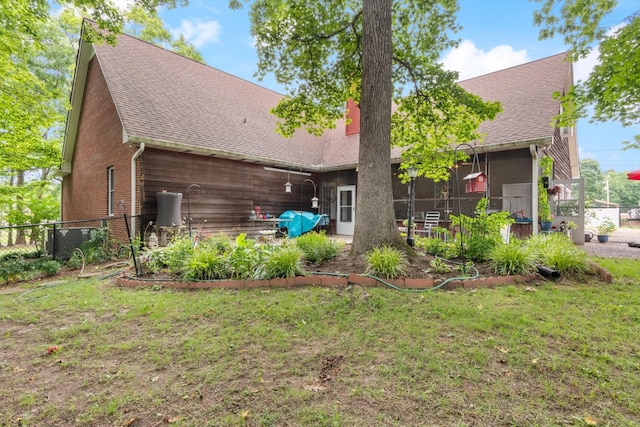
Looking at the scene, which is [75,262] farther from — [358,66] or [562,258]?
[562,258]

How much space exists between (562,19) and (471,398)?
1082cm

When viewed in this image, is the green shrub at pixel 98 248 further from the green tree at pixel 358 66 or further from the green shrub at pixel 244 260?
the green tree at pixel 358 66

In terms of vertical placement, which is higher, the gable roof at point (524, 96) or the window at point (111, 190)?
the gable roof at point (524, 96)

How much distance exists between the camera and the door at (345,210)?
41.4 feet

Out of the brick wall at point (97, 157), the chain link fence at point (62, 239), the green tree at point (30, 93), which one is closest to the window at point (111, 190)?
the brick wall at point (97, 157)

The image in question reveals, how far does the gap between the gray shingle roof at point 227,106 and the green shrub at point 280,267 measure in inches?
228

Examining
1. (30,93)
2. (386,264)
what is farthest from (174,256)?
(30,93)

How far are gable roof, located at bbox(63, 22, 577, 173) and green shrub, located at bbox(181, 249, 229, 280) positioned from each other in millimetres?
5022

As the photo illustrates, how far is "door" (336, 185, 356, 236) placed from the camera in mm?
12605

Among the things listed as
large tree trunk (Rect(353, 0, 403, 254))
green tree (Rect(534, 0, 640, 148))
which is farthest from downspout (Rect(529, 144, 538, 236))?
large tree trunk (Rect(353, 0, 403, 254))

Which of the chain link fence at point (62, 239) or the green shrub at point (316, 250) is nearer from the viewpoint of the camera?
the green shrub at point (316, 250)

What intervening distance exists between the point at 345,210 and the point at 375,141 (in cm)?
798

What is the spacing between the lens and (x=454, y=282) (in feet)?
13.1

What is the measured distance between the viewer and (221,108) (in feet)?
37.6
